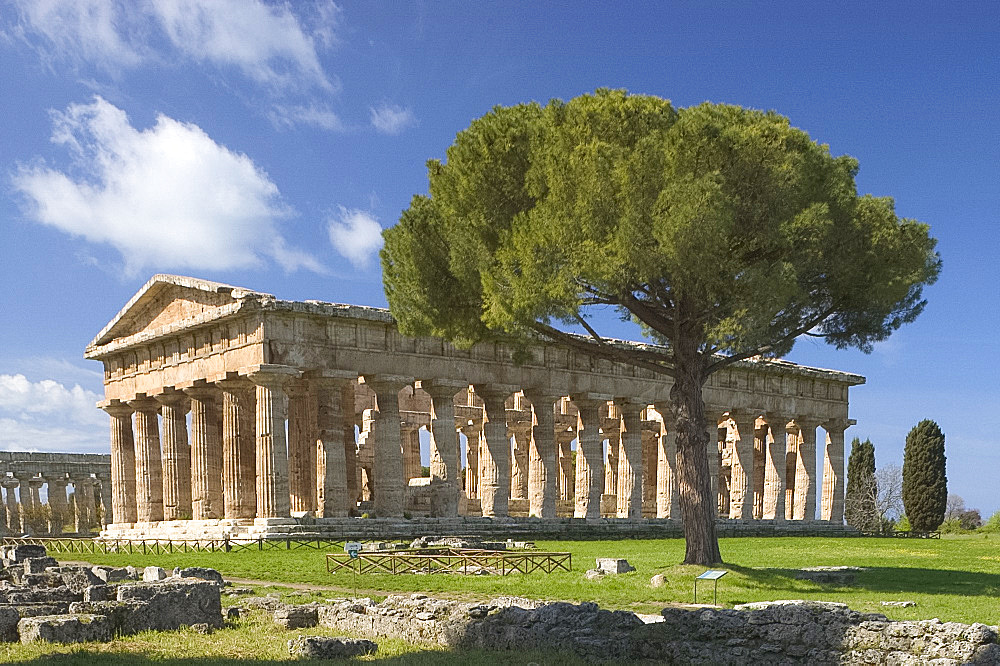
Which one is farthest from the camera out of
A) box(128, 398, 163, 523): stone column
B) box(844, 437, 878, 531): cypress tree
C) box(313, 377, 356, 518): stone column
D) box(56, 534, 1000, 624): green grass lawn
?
box(844, 437, 878, 531): cypress tree

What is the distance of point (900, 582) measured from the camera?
21.3m

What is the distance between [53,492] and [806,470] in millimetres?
36742

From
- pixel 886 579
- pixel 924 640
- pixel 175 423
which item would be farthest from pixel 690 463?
pixel 175 423

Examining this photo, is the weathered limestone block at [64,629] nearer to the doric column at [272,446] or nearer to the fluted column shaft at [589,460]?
the doric column at [272,446]

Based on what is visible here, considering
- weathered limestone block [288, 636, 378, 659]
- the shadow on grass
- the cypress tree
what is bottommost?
the cypress tree

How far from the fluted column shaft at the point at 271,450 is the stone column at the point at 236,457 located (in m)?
1.68

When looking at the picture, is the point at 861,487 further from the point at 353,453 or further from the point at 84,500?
the point at 84,500

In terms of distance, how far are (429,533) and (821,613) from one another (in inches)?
948

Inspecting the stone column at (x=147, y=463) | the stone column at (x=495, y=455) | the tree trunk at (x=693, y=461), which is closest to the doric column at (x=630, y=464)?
the stone column at (x=495, y=455)

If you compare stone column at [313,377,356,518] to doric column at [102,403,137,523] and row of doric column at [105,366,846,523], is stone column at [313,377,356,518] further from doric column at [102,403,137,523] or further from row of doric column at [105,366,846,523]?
doric column at [102,403,137,523]

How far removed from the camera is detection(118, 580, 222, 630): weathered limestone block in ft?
47.1

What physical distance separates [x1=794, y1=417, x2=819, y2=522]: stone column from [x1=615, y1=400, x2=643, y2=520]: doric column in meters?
11.0

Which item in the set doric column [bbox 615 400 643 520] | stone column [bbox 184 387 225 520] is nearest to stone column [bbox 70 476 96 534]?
stone column [bbox 184 387 225 520]

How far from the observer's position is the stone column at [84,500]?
54656 mm
